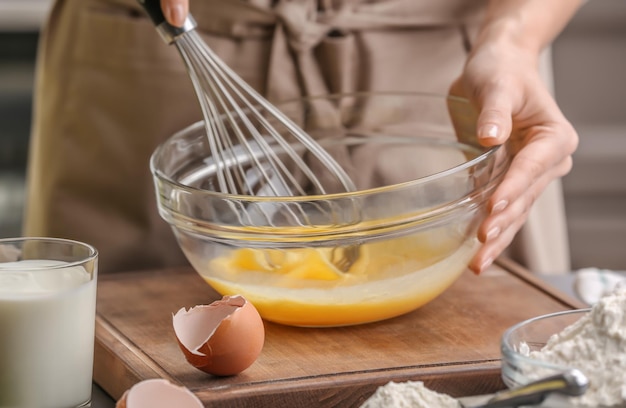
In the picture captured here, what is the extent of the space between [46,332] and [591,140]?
211 centimetres

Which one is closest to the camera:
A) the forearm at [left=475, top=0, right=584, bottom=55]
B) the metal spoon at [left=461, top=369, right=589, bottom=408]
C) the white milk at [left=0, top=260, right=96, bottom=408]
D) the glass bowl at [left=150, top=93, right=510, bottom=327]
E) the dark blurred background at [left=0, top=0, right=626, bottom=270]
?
the metal spoon at [left=461, top=369, right=589, bottom=408]

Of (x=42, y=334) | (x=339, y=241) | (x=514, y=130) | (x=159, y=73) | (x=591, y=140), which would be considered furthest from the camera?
(x=591, y=140)

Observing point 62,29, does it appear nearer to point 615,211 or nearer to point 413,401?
point 413,401

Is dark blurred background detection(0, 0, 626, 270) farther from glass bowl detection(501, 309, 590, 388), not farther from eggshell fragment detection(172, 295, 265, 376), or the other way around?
glass bowl detection(501, 309, 590, 388)

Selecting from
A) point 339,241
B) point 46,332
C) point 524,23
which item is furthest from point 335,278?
point 524,23

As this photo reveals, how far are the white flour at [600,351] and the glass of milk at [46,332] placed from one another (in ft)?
1.17

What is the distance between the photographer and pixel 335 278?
90 cm

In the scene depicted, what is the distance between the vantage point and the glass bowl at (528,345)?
0.67m

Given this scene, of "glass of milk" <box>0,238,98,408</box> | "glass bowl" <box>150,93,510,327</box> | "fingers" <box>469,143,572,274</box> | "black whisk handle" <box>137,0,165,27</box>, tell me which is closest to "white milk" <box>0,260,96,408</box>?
"glass of milk" <box>0,238,98,408</box>

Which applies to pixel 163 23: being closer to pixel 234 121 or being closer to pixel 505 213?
pixel 234 121

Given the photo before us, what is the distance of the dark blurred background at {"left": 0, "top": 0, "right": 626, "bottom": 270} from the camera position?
2518 mm

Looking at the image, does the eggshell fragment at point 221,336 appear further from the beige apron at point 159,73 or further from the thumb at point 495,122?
the beige apron at point 159,73

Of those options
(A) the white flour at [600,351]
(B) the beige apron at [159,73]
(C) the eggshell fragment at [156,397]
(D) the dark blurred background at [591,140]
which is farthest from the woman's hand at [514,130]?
(D) the dark blurred background at [591,140]

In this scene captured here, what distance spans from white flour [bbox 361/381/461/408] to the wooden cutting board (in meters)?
0.11
